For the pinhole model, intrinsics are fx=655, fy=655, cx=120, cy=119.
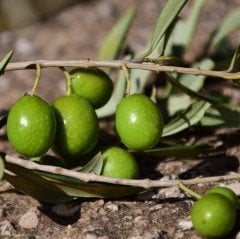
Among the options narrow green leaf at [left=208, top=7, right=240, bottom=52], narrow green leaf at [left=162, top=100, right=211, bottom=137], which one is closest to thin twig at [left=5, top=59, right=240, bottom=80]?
narrow green leaf at [left=162, top=100, right=211, bottom=137]

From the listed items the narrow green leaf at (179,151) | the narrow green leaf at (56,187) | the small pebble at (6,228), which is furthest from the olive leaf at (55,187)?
the narrow green leaf at (179,151)

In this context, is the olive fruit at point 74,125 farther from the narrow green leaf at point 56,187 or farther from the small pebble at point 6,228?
the small pebble at point 6,228

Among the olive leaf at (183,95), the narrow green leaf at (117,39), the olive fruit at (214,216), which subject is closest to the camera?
the olive fruit at (214,216)

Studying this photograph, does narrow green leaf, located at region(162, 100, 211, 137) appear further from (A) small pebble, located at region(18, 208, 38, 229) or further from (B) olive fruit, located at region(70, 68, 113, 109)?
(A) small pebble, located at region(18, 208, 38, 229)

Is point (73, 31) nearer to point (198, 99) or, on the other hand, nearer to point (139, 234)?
point (198, 99)

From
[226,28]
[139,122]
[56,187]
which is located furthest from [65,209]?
[226,28]

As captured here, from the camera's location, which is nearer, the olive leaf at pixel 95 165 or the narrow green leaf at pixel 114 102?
the olive leaf at pixel 95 165
